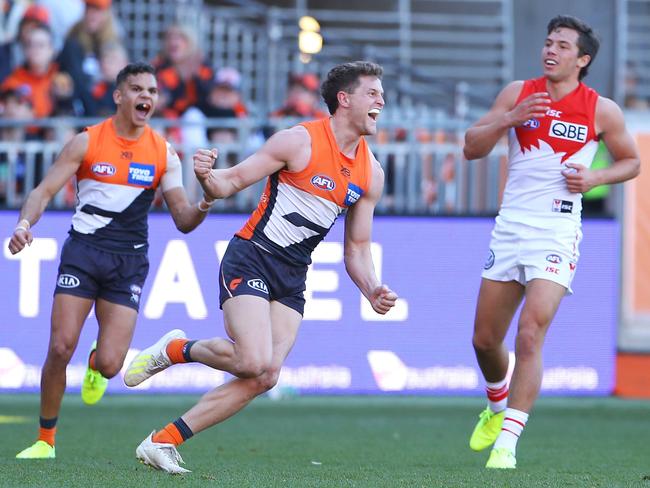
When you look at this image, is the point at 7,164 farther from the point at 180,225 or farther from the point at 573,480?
the point at 573,480

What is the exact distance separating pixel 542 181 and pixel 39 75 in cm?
823

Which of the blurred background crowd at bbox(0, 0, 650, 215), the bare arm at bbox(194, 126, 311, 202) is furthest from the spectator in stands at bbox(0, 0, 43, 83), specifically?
the bare arm at bbox(194, 126, 311, 202)

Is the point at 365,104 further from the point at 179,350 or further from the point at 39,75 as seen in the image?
the point at 39,75

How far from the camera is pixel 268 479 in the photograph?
6.96 m

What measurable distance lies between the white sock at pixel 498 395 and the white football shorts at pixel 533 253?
0.85 meters

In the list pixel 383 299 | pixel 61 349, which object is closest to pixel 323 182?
pixel 383 299

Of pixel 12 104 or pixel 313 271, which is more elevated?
pixel 12 104

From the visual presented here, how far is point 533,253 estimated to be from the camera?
818 cm

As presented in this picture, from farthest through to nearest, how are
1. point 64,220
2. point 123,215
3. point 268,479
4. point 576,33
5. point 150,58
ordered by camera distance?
point 150,58 → point 64,220 → point 123,215 → point 576,33 → point 268,479

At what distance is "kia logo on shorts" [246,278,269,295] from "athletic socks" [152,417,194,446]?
2.72 feet

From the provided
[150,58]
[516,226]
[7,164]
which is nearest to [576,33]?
[516,226]

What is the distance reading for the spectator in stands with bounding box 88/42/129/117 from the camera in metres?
14.6

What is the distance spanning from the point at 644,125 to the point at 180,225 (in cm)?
749

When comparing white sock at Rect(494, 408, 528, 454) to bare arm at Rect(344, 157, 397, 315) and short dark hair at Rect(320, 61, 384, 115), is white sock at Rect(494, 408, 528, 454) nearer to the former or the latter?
bare arm at Rect(344, 157, 397, 315)
